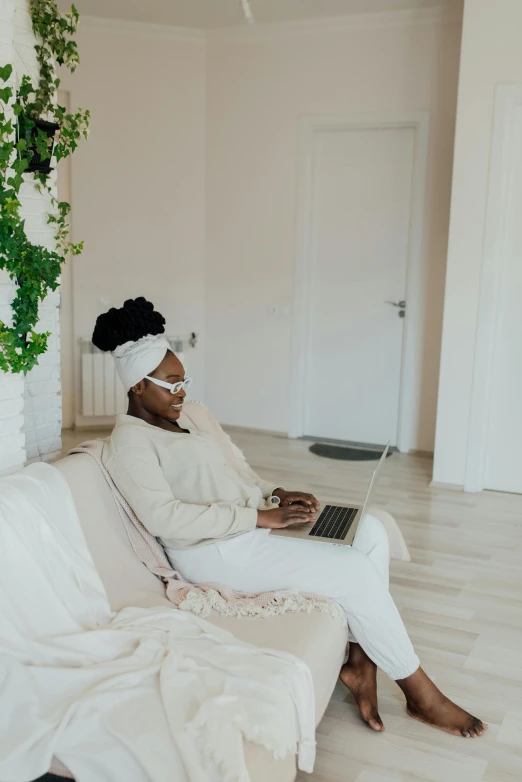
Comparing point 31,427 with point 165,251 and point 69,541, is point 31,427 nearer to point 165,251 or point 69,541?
point 69,541

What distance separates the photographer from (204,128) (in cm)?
574

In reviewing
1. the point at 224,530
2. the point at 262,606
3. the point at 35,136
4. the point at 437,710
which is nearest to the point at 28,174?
the point at 35,136

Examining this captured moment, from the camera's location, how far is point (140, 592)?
6.92 ft

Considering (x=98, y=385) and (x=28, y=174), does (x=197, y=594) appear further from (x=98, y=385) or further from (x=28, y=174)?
(x=98, y=385)

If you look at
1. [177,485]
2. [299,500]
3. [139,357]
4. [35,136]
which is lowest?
[299,500]

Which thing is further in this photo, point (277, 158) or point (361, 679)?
point (277, 158)

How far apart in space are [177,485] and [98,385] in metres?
3.45

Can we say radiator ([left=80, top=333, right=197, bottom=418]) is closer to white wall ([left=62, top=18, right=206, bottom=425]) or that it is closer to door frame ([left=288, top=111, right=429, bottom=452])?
white wall ([left=62, top=18, right=206, bottom=425])

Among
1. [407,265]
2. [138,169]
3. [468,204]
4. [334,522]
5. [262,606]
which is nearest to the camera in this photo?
[262,606]

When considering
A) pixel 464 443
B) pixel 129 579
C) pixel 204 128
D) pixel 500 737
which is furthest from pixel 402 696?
pixel 204 128

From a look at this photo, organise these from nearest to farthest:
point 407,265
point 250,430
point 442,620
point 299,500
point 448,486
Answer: point 299,500 < point 442,620 < point 448,486 < point 407,265 < point 250,430

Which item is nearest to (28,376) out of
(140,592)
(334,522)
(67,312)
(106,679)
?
(140,592)

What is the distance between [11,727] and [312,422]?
434 cm

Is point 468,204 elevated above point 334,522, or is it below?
above
